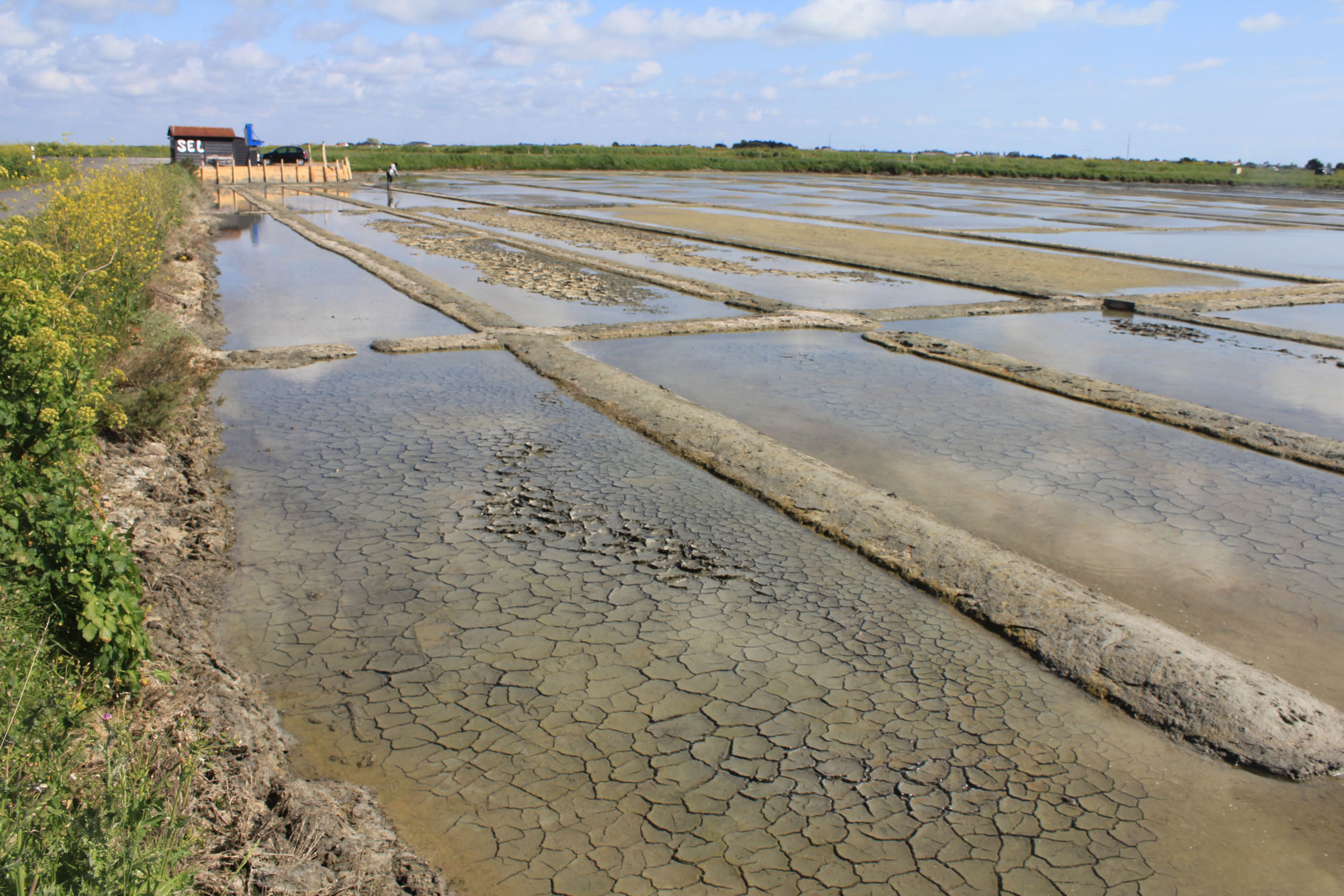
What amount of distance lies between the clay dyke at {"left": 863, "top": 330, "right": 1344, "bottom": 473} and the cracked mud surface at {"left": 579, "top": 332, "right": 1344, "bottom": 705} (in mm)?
148

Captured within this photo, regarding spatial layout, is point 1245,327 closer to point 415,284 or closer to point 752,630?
→ point 752,630

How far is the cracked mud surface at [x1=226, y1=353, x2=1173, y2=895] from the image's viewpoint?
9.41ft

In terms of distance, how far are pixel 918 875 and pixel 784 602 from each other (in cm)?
171

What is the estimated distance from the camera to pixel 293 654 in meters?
3.89

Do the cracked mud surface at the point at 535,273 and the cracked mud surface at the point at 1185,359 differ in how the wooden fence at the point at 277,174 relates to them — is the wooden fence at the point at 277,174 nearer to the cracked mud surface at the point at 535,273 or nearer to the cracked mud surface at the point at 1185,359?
the cracked mud surface at the point at 535,273

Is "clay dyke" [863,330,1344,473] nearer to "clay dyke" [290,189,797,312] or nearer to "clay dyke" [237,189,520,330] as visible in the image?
"clay dyke" [290,189,797,312]

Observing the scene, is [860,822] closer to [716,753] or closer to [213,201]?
[716,753]

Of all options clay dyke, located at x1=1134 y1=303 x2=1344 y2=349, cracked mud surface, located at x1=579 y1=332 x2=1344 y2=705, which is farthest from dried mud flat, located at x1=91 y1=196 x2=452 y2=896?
clay dyke, located at x1=1134 y1=303 x2=1344 y2=349

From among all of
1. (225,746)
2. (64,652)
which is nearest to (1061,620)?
(225,746)

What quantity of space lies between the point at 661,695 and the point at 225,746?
1.46 metres

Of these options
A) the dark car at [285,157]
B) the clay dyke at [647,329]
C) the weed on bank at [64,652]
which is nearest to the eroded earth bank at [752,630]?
the weed on bank at [64,652]

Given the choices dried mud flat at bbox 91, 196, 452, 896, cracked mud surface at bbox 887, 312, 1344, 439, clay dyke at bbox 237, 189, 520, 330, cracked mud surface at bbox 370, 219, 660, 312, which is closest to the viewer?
dried mud flat at bbox 91, 196, 452, 896

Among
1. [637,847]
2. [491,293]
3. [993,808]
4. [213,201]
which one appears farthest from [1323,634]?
[213,201]

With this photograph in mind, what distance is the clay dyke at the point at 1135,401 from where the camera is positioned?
6730 mm
